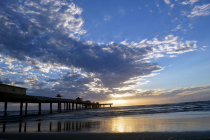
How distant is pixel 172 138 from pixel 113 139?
116 inches

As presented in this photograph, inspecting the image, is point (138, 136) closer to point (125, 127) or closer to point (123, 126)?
point (125, 127)

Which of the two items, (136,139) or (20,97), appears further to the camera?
(20,97)

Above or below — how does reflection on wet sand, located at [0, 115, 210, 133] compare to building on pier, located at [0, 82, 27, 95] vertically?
below

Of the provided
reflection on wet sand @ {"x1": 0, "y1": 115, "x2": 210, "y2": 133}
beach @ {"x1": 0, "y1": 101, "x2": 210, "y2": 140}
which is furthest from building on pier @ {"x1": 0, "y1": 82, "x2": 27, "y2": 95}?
reflection on wet sand @ {"x1": 0, "y1": 115, "x2": 210, "y2": 133}

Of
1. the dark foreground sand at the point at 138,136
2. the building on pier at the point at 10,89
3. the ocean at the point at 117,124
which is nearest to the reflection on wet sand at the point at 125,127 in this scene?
the ocean at the point at 117,124

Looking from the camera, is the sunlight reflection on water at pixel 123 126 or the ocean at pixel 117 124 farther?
the ocean at pixel 117 124

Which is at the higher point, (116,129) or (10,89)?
(10,89)

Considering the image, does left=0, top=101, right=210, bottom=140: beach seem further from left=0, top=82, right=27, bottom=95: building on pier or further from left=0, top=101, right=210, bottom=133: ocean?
left=0, top=82, right=27, bottom=95: building on pier

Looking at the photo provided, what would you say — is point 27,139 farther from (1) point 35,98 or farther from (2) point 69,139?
(1) point 35,98

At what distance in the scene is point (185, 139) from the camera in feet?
20.7

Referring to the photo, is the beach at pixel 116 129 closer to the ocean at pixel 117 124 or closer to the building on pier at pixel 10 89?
the ocean at pixel 117 124

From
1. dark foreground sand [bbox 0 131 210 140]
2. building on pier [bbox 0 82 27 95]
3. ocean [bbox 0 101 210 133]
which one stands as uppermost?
building on pier [bbox 0 82 27 95]

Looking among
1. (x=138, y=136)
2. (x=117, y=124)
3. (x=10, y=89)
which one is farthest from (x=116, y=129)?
(x=10, y=89)

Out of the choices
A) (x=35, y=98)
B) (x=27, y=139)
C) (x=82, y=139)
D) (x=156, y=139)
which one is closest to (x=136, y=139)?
(x=156, y=139)
